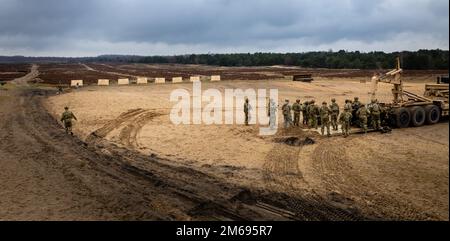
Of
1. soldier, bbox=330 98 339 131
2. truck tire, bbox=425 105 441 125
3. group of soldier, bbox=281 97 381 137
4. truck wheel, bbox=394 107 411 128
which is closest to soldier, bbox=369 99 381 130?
group of soldier, bbox=281 97 381 137

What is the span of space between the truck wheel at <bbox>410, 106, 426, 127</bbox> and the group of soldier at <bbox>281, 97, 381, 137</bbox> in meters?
2.09

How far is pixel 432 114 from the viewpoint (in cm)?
2053

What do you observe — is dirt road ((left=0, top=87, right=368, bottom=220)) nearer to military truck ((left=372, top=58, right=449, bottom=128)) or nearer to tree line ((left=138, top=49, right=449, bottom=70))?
military truck ((left=372, top=58, right=449, bottom=128))

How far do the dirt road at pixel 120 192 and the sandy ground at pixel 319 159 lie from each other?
2.41ft

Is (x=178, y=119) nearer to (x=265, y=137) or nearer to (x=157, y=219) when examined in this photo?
(x=265, y=137)

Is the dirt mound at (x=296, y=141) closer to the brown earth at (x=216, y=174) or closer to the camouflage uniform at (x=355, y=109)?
the brown earth at (x=216, y=174)

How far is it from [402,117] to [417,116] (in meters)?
1.01

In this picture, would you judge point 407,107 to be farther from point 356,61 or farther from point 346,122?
point 356,61

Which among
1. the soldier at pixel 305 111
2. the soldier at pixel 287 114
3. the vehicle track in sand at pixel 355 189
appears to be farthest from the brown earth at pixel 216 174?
the soldier at pixel 305 111

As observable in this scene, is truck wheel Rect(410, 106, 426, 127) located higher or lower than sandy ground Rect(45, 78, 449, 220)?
higher

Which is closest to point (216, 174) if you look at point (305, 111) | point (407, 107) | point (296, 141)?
point (296, 141)

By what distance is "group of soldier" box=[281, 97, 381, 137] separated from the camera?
1800cm

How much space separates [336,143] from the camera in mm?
16578

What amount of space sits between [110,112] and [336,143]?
13.5m
